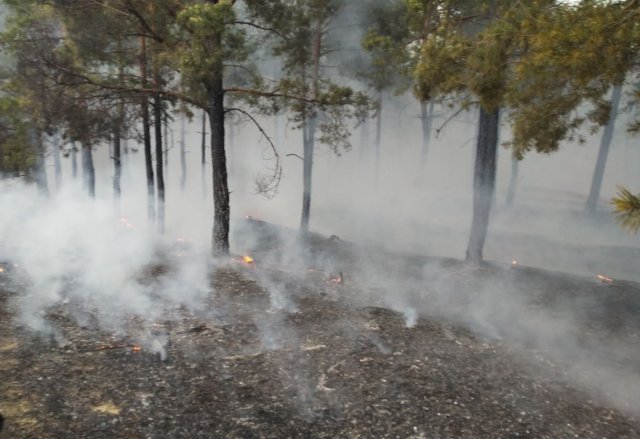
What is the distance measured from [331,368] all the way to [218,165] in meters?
6.35

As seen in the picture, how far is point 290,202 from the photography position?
27203 millimetres

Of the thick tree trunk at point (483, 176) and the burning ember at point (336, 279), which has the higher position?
the thick tree trunk at point (483, 176)

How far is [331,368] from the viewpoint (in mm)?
6820

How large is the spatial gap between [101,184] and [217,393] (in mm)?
25118

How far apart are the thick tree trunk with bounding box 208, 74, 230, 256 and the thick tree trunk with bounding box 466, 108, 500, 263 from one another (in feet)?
21.1

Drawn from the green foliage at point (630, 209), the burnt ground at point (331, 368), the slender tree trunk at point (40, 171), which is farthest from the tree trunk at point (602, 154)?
the slender tree trunk at point (40, 171)

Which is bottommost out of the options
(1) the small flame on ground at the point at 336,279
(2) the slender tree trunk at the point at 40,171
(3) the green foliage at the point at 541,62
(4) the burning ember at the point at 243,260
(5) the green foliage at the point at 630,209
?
(1) the small flame on ground at the point at 336,279

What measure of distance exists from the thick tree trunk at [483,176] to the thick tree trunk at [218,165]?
6.42m

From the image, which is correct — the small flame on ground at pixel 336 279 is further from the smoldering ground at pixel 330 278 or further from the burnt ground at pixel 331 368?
the burnt ground at pixel 331 368

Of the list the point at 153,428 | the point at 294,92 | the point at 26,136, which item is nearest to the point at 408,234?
the point at 294,92

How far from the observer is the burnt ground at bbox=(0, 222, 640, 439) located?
5.52 m

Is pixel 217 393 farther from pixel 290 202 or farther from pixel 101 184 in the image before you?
pixel 101 184

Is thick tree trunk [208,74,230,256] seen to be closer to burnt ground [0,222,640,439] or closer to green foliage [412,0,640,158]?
burnt ground [0,222,640,439]

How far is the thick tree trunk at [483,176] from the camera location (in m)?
11.6
